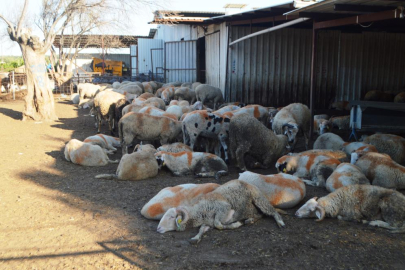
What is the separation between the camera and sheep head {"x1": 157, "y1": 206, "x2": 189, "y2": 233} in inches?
199

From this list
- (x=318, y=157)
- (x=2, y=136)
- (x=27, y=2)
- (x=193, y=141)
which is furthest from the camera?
(x=27, y=2)

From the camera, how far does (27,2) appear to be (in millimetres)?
15688

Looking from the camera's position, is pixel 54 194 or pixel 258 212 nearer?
pixel 258 212

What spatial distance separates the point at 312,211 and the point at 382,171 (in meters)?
1.83

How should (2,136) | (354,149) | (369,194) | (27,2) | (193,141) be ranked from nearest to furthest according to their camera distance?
1. (369,194)
2. (354,149)
3. (193,141)
4. (2,136)
5. (27,2)

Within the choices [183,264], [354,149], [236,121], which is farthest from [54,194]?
[354,149]

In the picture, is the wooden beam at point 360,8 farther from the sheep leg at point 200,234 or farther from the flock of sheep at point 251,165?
the sheep leg at point 200,234

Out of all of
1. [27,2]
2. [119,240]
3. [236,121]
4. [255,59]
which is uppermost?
[27,2]

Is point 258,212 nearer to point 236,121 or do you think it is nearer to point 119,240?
point 119,240

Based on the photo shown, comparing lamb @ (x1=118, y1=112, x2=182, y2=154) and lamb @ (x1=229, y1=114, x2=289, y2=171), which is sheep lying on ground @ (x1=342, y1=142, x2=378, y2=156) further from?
lamb @ (x1=118, y1=112, x2=182, y2=154)

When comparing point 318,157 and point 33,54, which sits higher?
point 33,54

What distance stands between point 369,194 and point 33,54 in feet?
47.6

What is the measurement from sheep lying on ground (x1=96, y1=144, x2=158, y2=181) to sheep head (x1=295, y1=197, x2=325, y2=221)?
3.06 m

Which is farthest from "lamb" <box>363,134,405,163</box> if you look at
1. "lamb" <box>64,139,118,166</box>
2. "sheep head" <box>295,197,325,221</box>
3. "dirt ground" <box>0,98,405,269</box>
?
"lamb" <box>64,139,118,166</box>
